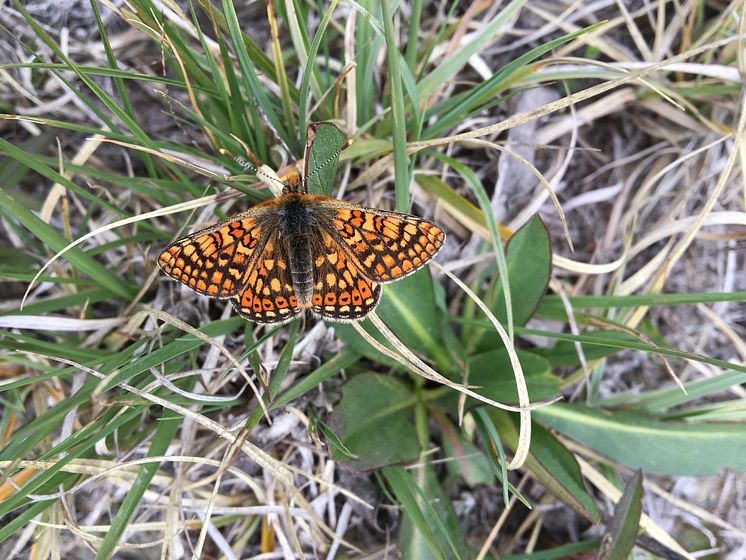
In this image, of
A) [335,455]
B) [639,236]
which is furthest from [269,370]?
[639,236]

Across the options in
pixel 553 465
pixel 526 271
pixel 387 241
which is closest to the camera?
pixel 387 241

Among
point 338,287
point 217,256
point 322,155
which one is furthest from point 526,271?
point 217,256

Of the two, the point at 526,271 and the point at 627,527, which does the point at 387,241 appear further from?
the point at 627,527

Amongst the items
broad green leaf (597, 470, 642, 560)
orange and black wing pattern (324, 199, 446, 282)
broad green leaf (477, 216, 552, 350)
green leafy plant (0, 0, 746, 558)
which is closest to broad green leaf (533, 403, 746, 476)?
green leafy plant (0, 0, 746, 558)

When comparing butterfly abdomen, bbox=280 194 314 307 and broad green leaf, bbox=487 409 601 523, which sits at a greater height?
butterfly abdomen, bbox=280 194 314 307

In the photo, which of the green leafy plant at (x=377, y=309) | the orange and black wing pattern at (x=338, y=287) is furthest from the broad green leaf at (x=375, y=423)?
the orange and black wing pattern at (x=338, y=287)

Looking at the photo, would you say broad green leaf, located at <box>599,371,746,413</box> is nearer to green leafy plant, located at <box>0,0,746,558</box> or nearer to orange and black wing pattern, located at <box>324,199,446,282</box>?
green leafy plant, located at <box>0,0,746,558</box>

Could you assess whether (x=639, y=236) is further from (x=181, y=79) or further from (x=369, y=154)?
(x=181, y=79)
